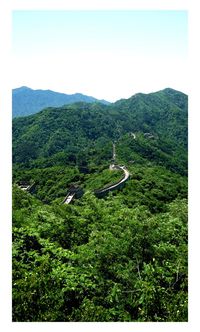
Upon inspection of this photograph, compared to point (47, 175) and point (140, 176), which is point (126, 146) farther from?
point (140, 176)

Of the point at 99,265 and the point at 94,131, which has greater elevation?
the point at 94,131

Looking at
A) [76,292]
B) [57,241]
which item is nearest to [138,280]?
[76,292]

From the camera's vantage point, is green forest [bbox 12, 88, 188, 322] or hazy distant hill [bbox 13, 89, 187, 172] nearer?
green forest [bbox 12, 88, 188, 322]

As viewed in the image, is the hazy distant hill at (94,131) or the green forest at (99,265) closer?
the green forest at (99,265)

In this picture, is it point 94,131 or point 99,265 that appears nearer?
point 99,265

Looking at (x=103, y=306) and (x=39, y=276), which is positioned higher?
(x=39, y=276)

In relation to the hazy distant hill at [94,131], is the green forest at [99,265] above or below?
below

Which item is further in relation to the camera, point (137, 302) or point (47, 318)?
point (137, 302)

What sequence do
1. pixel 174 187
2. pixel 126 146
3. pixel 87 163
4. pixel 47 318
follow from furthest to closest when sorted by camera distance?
pixel 126 146
pixel 87 163
pixel 174 187
pixel 47 318

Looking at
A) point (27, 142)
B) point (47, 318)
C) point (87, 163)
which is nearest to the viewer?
point (47, 318)

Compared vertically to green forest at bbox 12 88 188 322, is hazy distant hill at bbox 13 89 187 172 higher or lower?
higher
